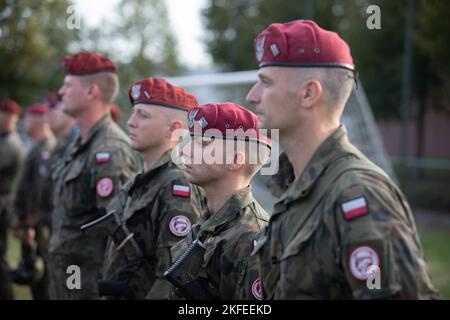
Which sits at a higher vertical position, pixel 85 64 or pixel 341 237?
pixel 85 64

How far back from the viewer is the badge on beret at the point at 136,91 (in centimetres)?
426

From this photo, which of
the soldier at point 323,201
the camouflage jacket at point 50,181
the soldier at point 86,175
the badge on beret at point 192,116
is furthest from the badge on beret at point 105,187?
the camouflage jacket at point 50,181

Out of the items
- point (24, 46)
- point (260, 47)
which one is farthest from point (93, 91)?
point (24, 46)

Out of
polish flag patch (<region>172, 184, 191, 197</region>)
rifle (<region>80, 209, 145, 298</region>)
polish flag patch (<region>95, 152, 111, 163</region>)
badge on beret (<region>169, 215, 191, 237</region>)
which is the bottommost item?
rifle (<region>80, 209, 145, 298</region>)

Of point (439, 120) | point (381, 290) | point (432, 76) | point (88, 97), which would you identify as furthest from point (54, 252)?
point (439, 120)

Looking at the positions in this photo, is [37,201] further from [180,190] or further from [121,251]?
[180,190]

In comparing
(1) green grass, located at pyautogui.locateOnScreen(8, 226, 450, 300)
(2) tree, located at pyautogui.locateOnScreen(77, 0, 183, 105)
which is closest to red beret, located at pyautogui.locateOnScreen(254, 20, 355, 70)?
(1) green grass, located at pyautogui.locateOnScreen(8, 226, 450, 300)

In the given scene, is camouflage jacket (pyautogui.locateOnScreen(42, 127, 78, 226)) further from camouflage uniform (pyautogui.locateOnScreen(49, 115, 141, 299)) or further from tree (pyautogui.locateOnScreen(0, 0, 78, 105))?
tree (pyautogui.locateOnScreen(0, 0, 78, 105))

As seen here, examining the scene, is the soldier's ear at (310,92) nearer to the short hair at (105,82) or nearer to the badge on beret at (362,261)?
the badge on beret at (362,261)

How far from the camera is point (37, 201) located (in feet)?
25.8

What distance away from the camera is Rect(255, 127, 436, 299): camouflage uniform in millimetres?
2016

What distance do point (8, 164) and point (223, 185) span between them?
609 cm

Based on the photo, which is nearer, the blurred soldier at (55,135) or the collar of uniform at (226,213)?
the collar of uniform at (226,213)

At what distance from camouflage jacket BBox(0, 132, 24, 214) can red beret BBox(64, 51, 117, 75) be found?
3834 millimetres
